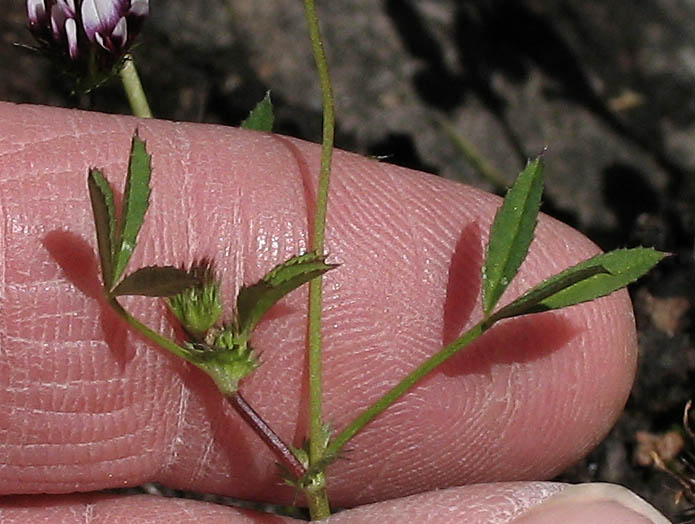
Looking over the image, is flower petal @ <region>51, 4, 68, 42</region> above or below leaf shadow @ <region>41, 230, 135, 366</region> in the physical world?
above

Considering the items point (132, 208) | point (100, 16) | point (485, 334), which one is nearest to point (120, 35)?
point (100, 16)

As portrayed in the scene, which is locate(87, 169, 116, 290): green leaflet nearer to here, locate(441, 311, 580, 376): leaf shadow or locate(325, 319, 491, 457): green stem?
locate(325, 319, 491, 457): green stem

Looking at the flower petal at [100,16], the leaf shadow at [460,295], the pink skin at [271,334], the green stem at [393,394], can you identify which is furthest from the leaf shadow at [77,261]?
the leaf shadow at [460,295]

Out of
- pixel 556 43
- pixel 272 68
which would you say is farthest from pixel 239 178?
pixel 556 43

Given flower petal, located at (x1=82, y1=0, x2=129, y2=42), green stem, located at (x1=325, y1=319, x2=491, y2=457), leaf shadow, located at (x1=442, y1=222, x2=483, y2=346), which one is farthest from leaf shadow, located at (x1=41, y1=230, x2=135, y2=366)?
leaf shadow, located at (x1=442, y1=222, x2=483, y2=346)

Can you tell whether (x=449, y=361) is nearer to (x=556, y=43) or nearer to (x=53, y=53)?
(x=53, y=53)

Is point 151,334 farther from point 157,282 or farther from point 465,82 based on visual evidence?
point 465,82

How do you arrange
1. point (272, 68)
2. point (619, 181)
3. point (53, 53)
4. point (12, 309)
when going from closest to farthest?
1. point (12, 309)
2. point (53, 53)
3. point (619, 181)
4. point (272, 68)

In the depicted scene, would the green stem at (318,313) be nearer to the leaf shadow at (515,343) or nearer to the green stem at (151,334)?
the green stem at (151,334)
